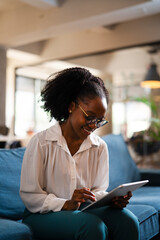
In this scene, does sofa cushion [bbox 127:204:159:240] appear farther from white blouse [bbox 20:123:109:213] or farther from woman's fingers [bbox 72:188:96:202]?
woman's fingers [bbox 72:188:96:202]

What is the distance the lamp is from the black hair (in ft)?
12.6

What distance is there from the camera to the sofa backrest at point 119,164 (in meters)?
2.70

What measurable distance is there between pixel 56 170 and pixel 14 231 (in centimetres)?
34

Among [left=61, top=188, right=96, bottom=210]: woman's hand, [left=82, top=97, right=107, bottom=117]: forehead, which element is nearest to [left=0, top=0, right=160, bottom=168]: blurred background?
[left=82, top=97, right=107, bottom=117]: forehead

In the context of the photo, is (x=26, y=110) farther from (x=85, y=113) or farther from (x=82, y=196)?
(x=82, y=196)

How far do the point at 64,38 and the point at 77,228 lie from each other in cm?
598

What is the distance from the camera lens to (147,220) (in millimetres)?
1977

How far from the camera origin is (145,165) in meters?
5.45

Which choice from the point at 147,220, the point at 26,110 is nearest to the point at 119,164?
the point at 147,220

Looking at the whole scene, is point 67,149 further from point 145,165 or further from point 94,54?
point 94,54

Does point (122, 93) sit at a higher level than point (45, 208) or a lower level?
higher

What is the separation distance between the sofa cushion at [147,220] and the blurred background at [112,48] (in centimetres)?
305

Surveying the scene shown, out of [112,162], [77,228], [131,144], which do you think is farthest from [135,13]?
[77,228]

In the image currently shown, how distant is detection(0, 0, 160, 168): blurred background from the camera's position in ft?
15.9
